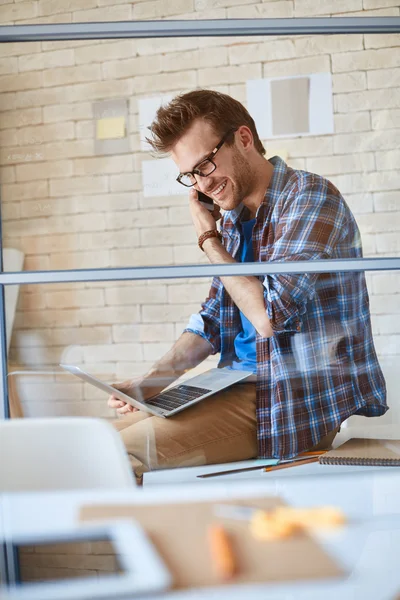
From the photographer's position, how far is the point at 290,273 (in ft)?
7.38

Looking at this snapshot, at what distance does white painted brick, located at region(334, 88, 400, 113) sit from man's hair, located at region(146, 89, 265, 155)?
31 cm

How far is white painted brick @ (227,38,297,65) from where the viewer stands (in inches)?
91.6

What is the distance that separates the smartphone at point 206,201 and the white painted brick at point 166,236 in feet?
0.32

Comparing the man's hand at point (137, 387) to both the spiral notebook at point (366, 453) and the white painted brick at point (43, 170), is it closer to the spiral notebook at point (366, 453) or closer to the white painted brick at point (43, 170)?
the spiral notebook at point (366, 453)

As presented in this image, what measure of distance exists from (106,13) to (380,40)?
133cm

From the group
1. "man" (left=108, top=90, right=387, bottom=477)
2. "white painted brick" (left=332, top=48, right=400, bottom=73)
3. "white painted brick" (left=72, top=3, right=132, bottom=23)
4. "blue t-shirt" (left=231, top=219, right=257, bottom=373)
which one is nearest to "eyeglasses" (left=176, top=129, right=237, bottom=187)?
"man" (left=108, top=90, right=387, bottom=477)

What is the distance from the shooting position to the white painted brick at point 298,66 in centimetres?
233

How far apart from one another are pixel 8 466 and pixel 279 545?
931mm

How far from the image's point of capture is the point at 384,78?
2318mm

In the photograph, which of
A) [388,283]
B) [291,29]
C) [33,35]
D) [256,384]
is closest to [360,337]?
[388,283]

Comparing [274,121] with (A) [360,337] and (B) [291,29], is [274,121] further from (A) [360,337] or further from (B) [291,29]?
(A) [360,337]

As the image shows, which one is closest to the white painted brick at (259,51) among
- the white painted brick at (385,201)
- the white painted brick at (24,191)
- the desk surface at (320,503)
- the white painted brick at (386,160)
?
the white painted brick at (386,160)

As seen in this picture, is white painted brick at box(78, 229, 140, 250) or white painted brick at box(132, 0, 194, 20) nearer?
white painted brick at box(78, 229, 140, 250)

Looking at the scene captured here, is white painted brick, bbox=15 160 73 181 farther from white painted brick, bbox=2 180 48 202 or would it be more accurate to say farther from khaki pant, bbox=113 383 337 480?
khaki pant, bbox=113 383 337 480
